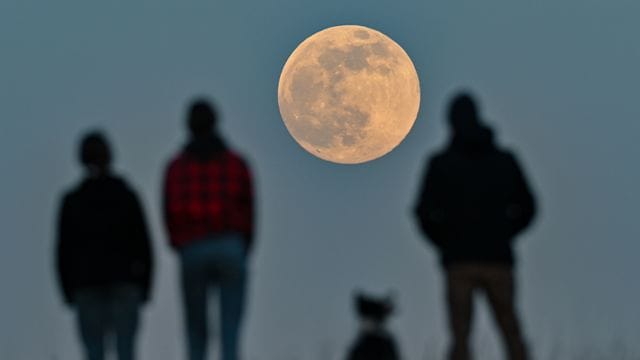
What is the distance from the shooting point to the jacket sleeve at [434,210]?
16250 millimetres

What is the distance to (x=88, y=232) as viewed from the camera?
16.3 meters

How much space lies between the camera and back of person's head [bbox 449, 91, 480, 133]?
16.1 metres

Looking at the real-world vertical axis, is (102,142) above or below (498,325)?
above

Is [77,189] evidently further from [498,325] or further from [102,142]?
[498,325]

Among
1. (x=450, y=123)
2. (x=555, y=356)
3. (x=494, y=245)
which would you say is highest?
(x=450, y=123)

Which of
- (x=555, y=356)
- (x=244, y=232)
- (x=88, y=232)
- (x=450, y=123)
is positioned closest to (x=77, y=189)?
(x=88, y=232)

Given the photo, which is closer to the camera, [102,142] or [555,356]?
[102,142]

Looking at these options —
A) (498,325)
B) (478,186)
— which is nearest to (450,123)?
(478,186)

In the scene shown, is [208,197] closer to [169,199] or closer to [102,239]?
[169,199]

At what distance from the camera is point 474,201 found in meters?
16.2

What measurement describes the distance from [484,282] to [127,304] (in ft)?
9.45

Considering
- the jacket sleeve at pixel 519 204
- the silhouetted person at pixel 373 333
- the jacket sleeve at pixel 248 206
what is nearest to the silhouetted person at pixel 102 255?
the jacket sleeve at pixel 248 206

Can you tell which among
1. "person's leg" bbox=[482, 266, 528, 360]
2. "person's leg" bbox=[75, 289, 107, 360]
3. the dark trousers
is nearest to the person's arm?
"person's leg" bbox=[75, 289, 107, 360]

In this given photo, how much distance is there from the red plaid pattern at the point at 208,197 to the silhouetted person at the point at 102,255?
0.34 m
